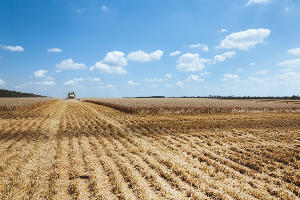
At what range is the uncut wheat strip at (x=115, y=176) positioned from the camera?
15.3 ft

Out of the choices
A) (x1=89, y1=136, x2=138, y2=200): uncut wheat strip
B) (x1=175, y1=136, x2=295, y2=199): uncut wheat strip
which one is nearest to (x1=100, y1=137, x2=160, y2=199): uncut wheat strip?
(x1=89, y1=136, x2=138, y2=200): uncut wheat strip

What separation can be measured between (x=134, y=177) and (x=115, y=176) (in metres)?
0.60

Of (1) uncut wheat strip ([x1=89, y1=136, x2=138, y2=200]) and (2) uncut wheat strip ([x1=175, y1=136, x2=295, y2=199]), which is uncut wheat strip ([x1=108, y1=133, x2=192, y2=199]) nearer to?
(1) uncut wheat strip ([x1=89, y1=136, x2=138, y2=200])

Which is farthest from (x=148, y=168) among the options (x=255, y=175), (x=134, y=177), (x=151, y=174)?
(x=255, y=175)

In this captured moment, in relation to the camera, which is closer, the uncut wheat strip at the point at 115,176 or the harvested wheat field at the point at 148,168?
the uncut wheat strip at the point at 115,176

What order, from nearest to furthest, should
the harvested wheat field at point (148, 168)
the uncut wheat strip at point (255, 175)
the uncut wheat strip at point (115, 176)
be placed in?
1. the uncut wheat strip at point (115, 176)
2. the harvested wheat field at point (148, 168)
3. the uncut wheat strip at point (255, 175)

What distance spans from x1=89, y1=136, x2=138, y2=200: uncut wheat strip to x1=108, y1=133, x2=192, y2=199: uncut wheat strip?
72cm

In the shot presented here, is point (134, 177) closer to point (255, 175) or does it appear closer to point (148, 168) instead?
point (148, 168)

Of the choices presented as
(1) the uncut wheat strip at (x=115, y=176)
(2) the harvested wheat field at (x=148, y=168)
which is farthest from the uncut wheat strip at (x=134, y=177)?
(1) the uncut wheat strip at (x=115, y=176)

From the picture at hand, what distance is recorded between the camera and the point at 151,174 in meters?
5.74

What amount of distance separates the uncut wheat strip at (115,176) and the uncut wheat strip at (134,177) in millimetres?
177

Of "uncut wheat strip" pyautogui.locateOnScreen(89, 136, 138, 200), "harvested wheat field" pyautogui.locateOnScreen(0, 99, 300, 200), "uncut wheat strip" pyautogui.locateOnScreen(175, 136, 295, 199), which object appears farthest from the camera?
"uncut wheat strip" pyautogui.locateOnScreen(175, 136, 295, 199)

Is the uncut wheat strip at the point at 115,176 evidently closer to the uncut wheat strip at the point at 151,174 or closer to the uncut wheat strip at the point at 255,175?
the uncut wheat strip at the point at 151,174

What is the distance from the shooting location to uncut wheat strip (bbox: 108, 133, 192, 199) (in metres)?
4.71
